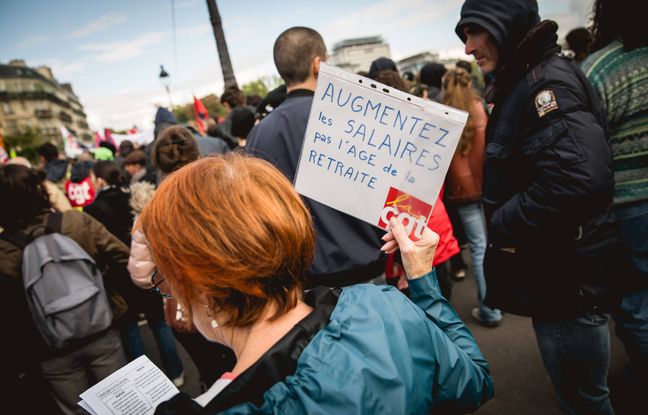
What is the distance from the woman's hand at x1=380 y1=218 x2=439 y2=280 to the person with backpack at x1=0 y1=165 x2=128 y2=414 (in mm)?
2059

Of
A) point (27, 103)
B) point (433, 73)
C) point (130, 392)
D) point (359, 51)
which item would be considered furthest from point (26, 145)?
point (359, 51)

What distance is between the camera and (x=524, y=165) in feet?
5.04

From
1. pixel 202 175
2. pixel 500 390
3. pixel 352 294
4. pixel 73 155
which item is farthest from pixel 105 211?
pixel 73 155

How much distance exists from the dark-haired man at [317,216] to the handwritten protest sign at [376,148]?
0.52 m

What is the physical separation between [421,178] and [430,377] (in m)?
0.62

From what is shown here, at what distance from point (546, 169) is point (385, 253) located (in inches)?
33.9

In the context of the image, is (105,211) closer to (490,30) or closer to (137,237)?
(137,237)

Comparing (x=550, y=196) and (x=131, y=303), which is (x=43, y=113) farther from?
(x=550, y=196)

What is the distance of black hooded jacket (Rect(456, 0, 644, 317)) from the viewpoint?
1354 millimetres

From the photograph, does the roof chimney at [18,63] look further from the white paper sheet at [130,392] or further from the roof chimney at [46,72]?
the white paper sheet at [130,392]

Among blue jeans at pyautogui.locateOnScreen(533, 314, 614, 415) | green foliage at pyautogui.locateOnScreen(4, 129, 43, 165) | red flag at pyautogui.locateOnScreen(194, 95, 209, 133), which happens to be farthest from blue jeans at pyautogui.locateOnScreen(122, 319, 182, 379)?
green foliage at pyautogui.locateOnScreen(4, 129, 43, 165)

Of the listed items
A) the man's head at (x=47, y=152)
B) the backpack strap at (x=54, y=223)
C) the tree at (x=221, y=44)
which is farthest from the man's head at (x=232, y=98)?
the backpack strap at (x=54, y=223)

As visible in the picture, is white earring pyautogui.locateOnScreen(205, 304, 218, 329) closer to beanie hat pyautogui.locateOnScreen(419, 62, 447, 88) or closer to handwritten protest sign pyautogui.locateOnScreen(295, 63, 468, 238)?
handwritten protest sign pyautogui.locateOnScreen(295, 63, 468, 238)

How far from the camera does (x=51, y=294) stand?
2186 mm
